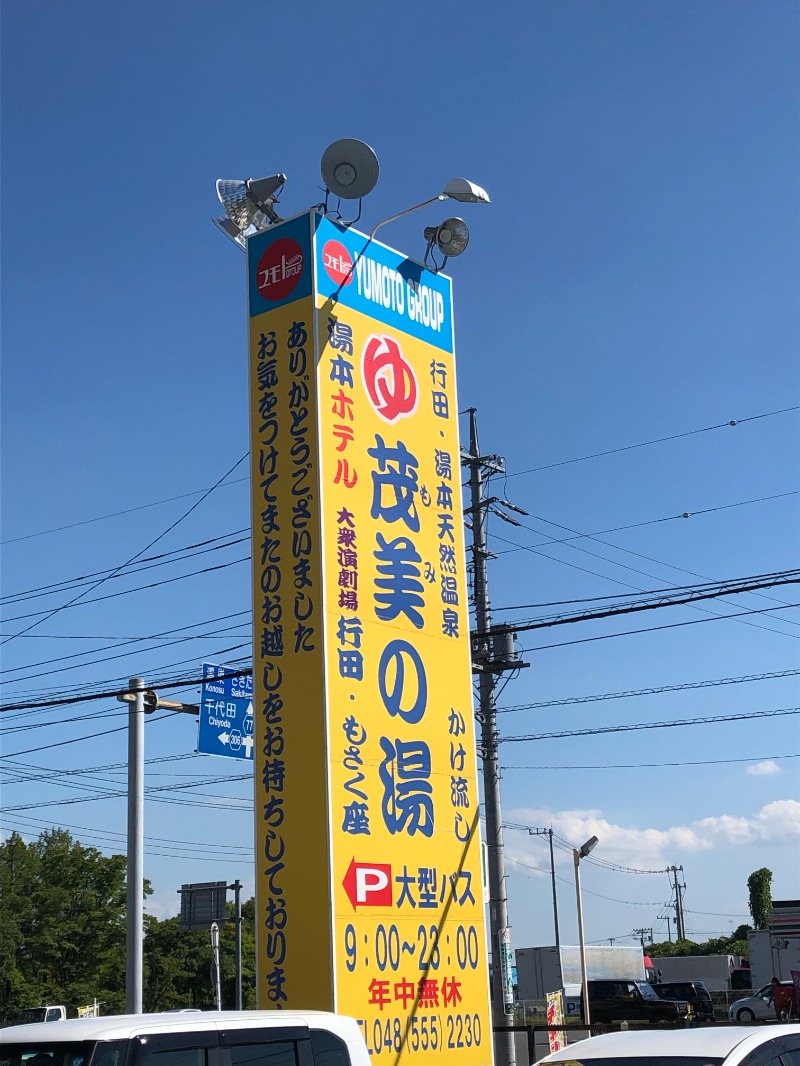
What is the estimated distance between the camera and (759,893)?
92.0 metres

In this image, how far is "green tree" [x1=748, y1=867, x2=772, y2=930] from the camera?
9106 centimetres

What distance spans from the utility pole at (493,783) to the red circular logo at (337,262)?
30.4ft

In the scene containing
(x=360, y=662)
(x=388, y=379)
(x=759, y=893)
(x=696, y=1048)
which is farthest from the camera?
(x=759, y=893)

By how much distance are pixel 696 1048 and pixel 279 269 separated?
1130cm

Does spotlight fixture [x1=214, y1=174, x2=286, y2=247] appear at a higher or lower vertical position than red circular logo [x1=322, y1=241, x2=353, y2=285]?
higher

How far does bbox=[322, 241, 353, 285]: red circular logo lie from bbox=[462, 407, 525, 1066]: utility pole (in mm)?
9255

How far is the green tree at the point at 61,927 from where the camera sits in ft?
196

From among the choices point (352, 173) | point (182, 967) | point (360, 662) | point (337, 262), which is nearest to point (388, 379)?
point (337, 262)

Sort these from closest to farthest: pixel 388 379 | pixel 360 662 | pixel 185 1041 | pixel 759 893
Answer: pixel 185 1041 → pixel 360 662 → pixel 388 379 → pixel 759 893

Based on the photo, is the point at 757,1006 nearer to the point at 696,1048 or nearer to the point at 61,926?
the point at 696,1048

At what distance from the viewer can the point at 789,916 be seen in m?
41.6

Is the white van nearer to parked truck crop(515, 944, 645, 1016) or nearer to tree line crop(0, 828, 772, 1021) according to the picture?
parked truck crop(515, 944, 645, 1016)

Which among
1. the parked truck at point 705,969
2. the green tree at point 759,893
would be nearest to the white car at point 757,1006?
the parked truck at point 705,969

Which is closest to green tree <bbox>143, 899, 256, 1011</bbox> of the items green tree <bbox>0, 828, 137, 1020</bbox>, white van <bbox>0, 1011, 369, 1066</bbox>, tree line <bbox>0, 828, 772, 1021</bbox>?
tree line <bbox>0, 828, 772, 1021</bbox>
